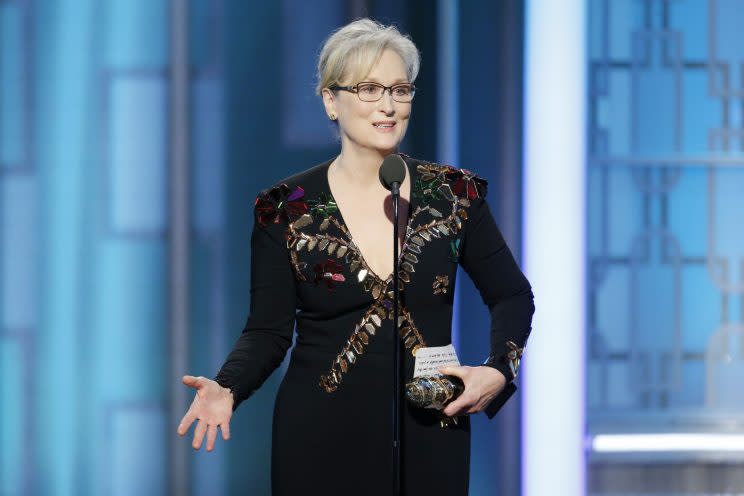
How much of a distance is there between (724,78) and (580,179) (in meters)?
0.76

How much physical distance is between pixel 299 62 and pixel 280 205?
1655mm

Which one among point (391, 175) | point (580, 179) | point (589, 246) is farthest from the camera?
point (589, 246)

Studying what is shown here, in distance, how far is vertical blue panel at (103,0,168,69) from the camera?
326 centimetres

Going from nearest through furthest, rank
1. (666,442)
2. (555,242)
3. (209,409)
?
1. (209,409)
2. (555,242)
3. (666,442)

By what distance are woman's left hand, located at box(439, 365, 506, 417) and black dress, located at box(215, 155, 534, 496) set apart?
0.04 metres

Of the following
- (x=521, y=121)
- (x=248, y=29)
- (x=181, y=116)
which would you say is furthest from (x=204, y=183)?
(x=521, y=121)

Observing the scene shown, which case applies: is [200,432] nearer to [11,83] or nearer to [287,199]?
[287,199]

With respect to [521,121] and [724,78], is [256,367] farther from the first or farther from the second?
[724,78]

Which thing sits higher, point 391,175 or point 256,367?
point 391,175

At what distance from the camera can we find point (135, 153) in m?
3.25

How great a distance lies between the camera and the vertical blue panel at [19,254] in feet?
10.5

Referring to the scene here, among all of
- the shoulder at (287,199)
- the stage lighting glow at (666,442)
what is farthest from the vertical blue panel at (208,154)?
the shoulder at (287,199)

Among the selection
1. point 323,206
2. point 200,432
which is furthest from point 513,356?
point 200,432

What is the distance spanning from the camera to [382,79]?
1.63 m
